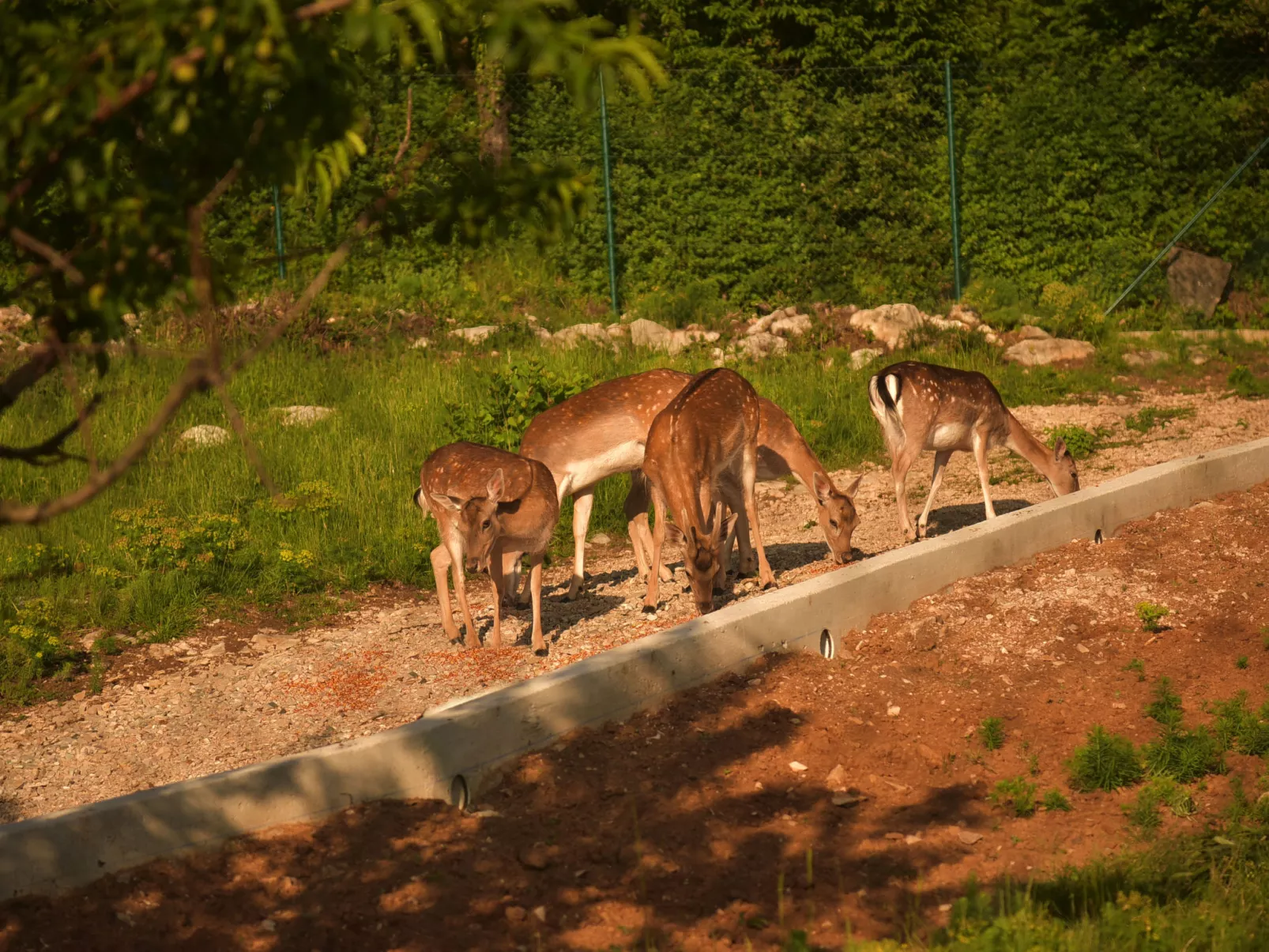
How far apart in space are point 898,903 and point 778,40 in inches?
840

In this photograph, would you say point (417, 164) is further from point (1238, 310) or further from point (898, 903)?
point (1238, 310)

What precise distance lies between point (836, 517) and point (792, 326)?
786 centimetres

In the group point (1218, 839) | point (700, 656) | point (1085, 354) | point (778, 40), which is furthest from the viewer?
point (778, 40)

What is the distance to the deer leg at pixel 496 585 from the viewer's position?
8688 mm

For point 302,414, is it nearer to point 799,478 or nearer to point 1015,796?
point 799,478

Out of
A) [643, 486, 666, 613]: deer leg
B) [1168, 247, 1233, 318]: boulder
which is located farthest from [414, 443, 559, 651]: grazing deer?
[1168, 247, 1233, 318]: boulder

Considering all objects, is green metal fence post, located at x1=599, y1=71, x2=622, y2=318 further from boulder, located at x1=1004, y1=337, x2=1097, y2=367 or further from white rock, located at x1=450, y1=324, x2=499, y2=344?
boulder, located at x1=1004, y1=337, x2=1097, y2=367

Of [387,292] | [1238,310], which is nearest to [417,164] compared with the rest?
[387,292]

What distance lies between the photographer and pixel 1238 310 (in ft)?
64.7

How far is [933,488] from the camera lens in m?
11.6

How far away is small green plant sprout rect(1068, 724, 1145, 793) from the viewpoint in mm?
5777

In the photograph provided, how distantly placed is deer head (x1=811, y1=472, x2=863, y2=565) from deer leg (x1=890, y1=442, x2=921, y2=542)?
828 millimetres

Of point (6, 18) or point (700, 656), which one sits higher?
point (6, 18)

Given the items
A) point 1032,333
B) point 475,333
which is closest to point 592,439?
point 475,333
